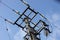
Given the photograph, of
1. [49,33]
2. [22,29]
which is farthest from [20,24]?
[49,33]

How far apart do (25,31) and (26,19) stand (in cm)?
125

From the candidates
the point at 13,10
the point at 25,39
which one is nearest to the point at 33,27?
the point at 25,39

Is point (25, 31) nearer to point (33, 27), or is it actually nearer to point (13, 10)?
point (33, 27)

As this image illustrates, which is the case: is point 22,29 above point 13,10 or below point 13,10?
below

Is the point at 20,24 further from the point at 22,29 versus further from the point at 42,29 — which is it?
the point at 42,29

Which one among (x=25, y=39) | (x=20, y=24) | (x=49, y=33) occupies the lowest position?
(x=25, y=39)

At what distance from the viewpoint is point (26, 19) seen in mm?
15000

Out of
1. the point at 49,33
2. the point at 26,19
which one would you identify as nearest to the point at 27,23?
the point at 26,19

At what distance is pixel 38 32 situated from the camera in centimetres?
1492

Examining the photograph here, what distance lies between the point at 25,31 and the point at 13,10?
2.43 meters

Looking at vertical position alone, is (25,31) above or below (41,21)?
below

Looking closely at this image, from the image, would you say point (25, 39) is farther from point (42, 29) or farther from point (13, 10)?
point (13, 10)

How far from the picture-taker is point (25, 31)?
47.8 ft

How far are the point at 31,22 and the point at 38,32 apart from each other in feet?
4.00
